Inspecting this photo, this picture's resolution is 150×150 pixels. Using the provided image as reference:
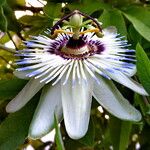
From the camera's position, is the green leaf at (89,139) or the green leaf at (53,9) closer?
the green leaf at (89,139)

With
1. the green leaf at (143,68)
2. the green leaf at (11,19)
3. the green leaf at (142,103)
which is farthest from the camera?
the green leaf at (11,19)

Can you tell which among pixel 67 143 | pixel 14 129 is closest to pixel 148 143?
pixel 67 143

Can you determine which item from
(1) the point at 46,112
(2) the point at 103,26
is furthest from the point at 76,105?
(2) the point at 103,26

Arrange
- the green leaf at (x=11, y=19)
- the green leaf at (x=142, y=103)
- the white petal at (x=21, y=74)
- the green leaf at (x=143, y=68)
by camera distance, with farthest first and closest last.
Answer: the green leaf at (x=11, y=19), the green leaf at (x=142, y=103), the white petal at (x=21, y=74), the green leaf at (x=143, y=68)

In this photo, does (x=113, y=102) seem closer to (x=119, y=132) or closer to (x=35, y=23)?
(x=119, y=132)

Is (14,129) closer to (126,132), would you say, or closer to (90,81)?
(90,81)

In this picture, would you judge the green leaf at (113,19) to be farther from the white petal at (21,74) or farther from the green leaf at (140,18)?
the white petal at (21,74)

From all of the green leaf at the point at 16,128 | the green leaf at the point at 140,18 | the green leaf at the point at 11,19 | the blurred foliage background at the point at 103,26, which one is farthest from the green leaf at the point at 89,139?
the green leaf at the point at 11,19
